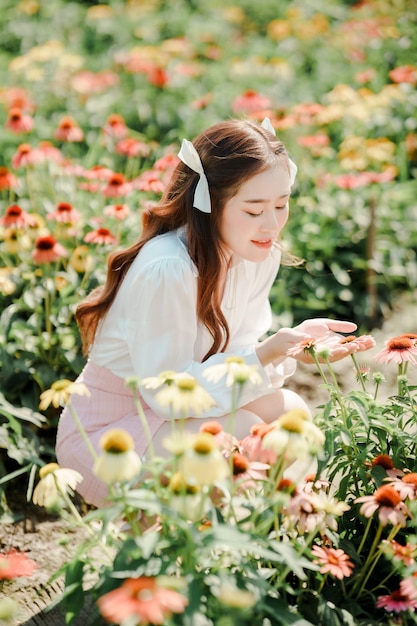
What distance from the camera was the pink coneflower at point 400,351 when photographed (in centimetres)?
168

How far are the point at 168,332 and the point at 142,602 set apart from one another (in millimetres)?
897

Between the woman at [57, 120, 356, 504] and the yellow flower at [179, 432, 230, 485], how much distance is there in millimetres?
579

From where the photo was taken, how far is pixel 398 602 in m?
1.43

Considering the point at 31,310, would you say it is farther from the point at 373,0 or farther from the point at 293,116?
the point at 373,0

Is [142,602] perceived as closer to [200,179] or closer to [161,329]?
[161,329]

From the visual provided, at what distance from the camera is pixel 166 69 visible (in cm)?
465

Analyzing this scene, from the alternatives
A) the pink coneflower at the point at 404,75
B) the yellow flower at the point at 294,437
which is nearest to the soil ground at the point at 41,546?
the yellow flower at the point at 294,437

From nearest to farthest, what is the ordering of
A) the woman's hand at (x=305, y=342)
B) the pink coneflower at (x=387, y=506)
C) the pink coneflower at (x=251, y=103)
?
1. the pink coneflower at (x=387, y=506)
2. the woman's hand at (x=305, y=342)
3. the pink coneflower at (x=251, y=103)

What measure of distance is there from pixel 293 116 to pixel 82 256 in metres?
1.71

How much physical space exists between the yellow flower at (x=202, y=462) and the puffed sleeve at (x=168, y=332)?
63 cm

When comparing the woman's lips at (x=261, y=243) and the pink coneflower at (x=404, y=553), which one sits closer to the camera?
the pink coneflower at (x=404, y=553)

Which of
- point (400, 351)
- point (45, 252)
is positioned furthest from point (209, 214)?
point (45, 252)

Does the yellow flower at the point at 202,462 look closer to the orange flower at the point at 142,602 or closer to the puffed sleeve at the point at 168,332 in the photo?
the orange flower at the point at 142,602

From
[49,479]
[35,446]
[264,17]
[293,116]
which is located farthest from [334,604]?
[264,17]
